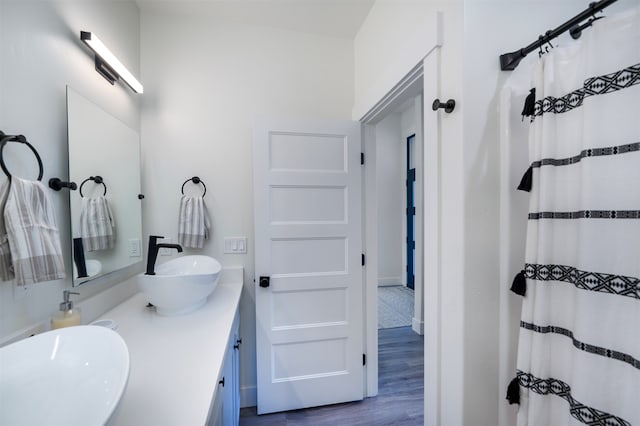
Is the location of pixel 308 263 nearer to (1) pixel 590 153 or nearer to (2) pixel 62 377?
(2) pixel 62 377

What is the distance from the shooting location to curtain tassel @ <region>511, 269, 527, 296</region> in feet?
2.77

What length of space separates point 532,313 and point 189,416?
1.08m

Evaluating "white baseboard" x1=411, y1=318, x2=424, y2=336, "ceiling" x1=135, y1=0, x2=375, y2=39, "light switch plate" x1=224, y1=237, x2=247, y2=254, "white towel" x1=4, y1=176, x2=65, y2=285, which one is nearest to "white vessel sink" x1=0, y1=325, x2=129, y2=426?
"white towel" x1=4, y1=176, x2=65, y2=285

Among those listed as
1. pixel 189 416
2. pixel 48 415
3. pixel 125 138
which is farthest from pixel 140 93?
pixel 189 416

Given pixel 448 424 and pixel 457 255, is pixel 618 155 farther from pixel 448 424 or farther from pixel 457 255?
pixel 448 424

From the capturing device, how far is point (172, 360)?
33.5 inches

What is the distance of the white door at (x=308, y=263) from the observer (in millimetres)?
1675

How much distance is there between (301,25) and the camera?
1.77m

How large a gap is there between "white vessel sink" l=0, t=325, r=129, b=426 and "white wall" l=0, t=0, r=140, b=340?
324mm

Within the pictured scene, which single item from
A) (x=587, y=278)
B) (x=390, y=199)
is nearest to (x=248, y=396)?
(x=587, y=278)

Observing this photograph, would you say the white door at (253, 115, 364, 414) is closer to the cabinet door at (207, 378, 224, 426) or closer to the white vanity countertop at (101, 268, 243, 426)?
the white vanity countertop at (101, 268, 243, 426)

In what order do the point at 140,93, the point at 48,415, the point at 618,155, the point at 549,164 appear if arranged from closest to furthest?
1. the point at 48,415
2. the point at 618,155
3. the point at 549,164
4. the point at 140,93

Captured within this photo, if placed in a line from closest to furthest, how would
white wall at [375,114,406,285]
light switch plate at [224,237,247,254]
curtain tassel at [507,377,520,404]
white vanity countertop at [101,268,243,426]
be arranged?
white vanity countertop at [101,268,243,426], curtain tassel at [507,377,520,404], light switch plate at [224,237,247,254], white wall at [375,114,406,285]

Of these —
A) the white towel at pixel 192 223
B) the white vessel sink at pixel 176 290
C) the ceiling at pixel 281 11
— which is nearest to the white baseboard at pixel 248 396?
the white vessel sink at pixel 176 290
